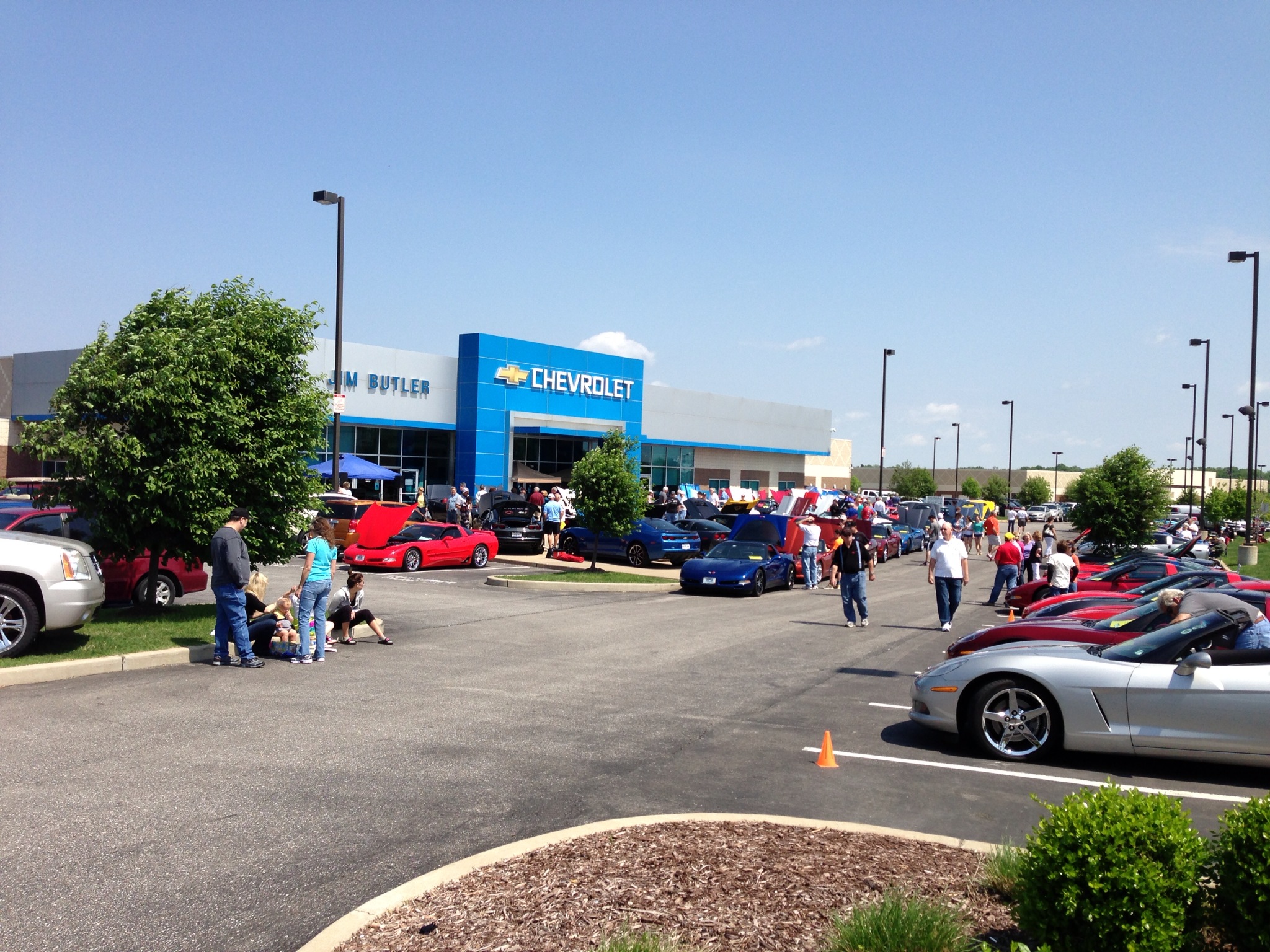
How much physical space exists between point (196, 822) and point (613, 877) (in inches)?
106

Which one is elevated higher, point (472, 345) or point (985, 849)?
point (472, 345)

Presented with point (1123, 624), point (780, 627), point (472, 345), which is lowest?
point (780, 627)

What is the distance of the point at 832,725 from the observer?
905 centimetres

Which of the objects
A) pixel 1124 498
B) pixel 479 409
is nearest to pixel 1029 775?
pixel 1124 498

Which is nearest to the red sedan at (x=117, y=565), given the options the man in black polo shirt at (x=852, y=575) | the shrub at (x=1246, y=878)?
the man in black polo shirt at (x=852, y=575)

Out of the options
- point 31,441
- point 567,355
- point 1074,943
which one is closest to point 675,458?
point 567,355

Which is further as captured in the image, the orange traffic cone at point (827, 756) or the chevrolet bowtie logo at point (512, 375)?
the chevrolet bowtie logo at point (512, 375)

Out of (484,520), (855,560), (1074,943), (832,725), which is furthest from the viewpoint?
(484,520)

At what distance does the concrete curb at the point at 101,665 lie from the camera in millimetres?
9836

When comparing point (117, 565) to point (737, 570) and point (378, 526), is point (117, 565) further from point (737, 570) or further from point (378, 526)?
point (737, 570)

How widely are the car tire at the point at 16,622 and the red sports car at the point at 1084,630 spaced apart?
372 inches

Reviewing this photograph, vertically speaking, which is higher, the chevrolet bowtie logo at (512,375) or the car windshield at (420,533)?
→ the chevrolet bowtie logo at (512,375)

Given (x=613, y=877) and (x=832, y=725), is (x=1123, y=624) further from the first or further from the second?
(x=613, y=877)

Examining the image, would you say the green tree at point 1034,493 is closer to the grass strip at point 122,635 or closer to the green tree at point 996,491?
the green tree at point 996,491
